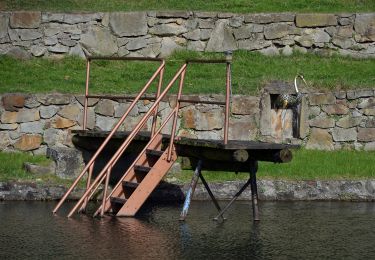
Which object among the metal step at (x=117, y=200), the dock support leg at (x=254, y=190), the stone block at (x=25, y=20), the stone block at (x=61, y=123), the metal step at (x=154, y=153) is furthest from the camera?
the stone block at (x=25, y=20)

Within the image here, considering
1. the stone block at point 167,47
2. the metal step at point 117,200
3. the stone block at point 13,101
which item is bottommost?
the metal step at point 117,200

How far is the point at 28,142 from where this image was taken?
53.4ft

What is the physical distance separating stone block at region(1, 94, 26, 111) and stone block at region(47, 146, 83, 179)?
131 centimetres

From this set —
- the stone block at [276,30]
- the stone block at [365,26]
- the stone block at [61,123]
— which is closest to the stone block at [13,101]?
the stone block at [61,123]

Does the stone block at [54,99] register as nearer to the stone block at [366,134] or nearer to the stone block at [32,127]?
the stone block at [32,127]

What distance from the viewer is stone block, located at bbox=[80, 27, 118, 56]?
19.5m

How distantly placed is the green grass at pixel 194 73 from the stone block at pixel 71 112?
0.46 metres

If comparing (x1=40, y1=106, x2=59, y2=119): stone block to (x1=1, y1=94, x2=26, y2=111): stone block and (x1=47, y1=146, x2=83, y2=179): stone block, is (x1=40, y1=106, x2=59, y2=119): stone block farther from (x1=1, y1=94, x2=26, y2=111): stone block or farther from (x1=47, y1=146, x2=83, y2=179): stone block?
(x1=47, y1=146, x2=83, y2=179): stone block

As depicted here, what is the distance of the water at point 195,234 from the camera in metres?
10.4

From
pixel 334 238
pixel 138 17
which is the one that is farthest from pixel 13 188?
pixel 138 17

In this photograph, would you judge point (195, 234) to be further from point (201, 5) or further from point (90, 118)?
point (201, 5)

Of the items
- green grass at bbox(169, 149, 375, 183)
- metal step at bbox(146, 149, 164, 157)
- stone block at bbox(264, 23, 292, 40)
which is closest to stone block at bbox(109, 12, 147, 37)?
stone block at bbox(264, 23, 292, 40)

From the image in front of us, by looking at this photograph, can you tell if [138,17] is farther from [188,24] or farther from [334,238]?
[334,238]

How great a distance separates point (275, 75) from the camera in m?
18.2
